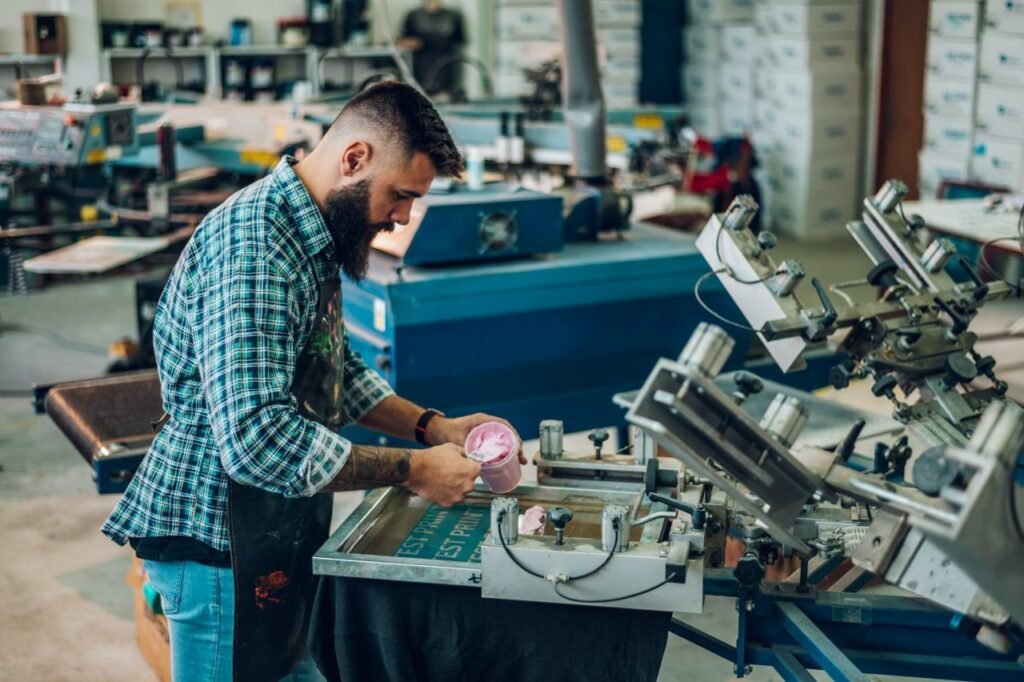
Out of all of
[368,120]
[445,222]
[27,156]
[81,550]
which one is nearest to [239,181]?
[27,156]

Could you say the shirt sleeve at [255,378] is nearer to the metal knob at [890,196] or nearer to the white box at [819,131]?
the metal knob at [890,196]

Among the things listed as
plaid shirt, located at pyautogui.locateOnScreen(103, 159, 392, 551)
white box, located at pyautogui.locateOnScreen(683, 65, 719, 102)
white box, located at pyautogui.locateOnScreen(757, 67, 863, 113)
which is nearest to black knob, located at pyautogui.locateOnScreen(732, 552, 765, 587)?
plaid shirt, located at pyautogui.locateOnScreen(103, 159, 392, 551)

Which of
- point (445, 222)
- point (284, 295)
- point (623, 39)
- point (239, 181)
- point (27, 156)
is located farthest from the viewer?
point (623, 39)

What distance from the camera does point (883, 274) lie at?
2.41 meters

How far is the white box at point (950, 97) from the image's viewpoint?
6.15 m

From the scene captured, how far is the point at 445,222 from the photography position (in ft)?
9.64

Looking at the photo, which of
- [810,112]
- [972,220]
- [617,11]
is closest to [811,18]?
[810,112]

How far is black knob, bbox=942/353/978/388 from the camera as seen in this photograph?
89.4 inches

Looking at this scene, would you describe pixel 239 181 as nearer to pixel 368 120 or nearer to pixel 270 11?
pixel 368 120

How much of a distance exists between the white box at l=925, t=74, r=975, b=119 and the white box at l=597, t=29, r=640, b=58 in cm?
237

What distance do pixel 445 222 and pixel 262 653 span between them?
1.31 metres

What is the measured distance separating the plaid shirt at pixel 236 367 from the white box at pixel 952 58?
513cm

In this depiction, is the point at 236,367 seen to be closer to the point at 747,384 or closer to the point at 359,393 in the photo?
the point at 359,393

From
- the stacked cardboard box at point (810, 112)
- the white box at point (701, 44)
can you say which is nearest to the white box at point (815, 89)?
the stacked cardboard box at point (810, 112)
